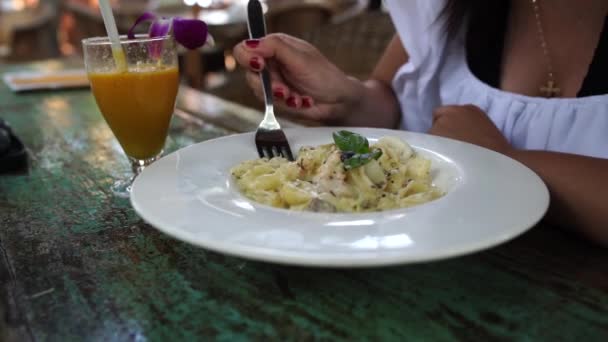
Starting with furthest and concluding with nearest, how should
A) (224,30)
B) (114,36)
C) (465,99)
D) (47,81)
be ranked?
(224,30), (47,81), (465,99), (114,36)

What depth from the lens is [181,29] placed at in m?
0.96

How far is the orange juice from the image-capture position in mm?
836

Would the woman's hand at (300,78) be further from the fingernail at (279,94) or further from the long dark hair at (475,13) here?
the long dark hair at (475,13)

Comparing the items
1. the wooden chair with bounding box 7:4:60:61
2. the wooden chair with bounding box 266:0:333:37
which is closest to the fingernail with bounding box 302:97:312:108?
the wooden chair with bounding box 266:0:333:37

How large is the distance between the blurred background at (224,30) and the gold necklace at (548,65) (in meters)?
1.30

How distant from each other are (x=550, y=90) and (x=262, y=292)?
2.61ft

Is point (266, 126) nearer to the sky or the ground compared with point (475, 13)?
nearer to the ground

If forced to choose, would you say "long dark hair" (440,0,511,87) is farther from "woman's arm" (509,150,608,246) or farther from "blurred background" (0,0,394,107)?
"blurred background" (0,0,394,107)

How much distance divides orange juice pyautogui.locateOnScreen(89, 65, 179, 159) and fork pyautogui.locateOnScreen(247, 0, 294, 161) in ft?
0.54

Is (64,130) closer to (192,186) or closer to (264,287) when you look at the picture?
(192,186)

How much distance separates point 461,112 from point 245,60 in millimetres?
412

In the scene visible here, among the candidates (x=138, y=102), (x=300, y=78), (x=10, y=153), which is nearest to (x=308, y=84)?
(x=300, y=78)

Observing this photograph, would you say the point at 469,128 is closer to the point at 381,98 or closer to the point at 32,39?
the point at 381,98

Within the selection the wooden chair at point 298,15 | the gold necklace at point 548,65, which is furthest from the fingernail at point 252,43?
the wooden chair at point 298,15
